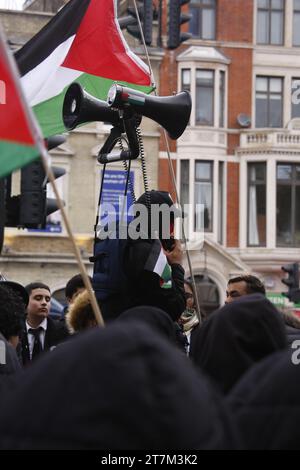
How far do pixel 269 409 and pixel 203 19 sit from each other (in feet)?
105

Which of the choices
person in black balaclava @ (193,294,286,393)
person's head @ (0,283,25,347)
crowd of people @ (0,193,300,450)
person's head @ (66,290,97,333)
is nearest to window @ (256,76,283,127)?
person's head @ (0,283,25,347)

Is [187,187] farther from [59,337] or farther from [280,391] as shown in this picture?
[280,391]

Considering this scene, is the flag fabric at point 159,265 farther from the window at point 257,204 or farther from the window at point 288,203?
the window at point 288,203

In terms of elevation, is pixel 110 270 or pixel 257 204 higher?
pixel 257 204

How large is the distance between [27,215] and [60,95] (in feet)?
2.88

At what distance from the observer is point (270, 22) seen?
34.1 metres

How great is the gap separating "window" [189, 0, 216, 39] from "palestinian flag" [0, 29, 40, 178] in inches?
1200

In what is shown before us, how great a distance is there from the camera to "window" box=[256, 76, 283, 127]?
33562 millimetres

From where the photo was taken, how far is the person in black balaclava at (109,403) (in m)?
2.01

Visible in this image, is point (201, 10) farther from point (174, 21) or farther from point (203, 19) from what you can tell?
point (174, 21)

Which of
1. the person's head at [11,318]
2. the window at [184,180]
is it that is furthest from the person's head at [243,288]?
the window at [184,180]

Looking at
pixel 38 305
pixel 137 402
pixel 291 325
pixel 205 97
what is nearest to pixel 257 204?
pixel 205 97

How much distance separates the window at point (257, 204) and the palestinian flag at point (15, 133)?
1193 inches

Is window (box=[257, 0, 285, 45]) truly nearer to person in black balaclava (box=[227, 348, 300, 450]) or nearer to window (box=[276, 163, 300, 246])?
window (box=[276, 163, 300, 246])
